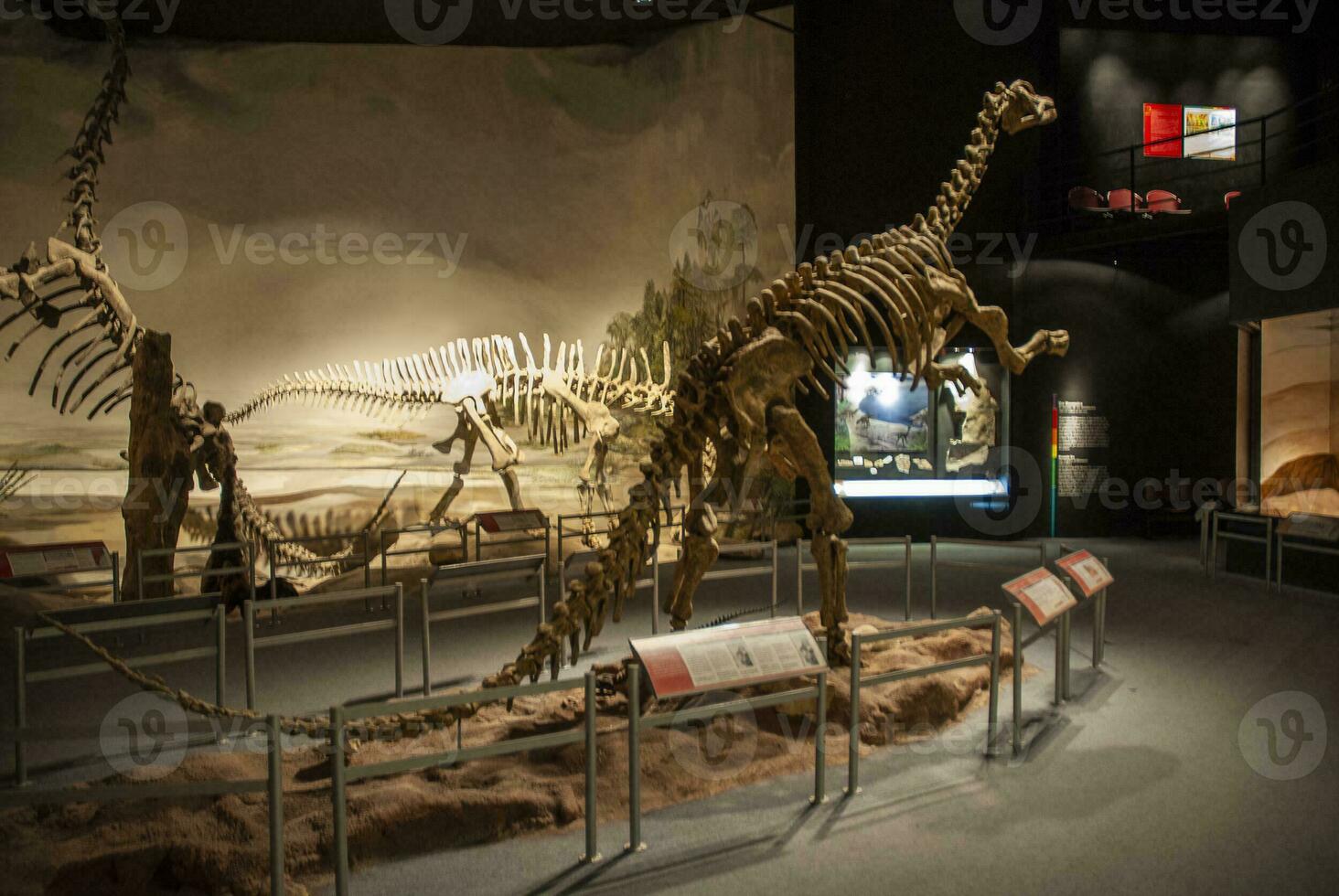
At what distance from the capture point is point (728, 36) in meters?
10.6

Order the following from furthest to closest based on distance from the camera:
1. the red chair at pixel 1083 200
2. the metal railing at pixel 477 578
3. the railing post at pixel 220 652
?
1. the red chair at pixel 1083 200
2. the metal railing at pixel 477 578
3. the railing post at pixel 220 652

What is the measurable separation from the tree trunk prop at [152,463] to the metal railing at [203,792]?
172 inches

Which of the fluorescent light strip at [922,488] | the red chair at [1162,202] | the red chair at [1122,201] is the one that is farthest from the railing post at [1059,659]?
the red chair at [1162,202]

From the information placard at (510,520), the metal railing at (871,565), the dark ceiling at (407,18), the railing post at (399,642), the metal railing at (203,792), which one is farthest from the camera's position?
the dark ceiling at (407,18)

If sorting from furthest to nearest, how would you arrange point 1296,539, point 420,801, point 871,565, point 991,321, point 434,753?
point 871,565 → point 1296,539 → point 991,321 → point 420,801 → point 434,753

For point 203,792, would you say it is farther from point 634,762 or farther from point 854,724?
point 854,724

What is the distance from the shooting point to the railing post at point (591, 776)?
2.93 metres

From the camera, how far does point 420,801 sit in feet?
10.7

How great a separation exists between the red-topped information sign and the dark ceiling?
6.83 meters

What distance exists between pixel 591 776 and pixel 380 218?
9.71 metres

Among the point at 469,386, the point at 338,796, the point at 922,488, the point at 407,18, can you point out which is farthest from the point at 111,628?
the point at 407,18

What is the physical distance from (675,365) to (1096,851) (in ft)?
28.3

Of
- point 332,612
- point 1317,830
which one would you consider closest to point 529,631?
point 332,612

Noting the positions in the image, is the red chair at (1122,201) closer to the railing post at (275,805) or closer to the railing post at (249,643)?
the railing post at (249,643)
